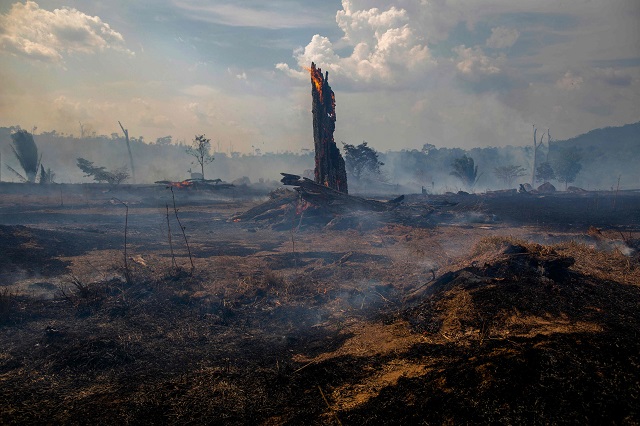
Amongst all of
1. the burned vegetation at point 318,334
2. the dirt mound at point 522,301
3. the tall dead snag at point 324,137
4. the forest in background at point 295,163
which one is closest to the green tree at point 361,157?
the forest in background at point 295,163

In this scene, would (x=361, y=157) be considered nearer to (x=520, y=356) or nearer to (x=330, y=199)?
(x=330, y=199)

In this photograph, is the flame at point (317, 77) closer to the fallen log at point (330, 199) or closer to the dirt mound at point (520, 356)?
the fallen log at point (330, 199)

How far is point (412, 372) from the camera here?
462 centimetres

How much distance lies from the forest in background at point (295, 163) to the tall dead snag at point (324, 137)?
32.1 meters

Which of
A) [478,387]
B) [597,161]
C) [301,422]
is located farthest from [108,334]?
[597,161]

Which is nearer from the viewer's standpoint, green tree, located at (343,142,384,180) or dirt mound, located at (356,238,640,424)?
dirt mound, located at (356,238,640,424)

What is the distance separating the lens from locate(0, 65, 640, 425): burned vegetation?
372 centimetres

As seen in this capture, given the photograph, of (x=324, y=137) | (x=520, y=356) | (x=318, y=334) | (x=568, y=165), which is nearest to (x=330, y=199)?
(x=324, y=137)

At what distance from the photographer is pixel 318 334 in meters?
7.05

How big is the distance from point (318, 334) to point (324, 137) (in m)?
19.4

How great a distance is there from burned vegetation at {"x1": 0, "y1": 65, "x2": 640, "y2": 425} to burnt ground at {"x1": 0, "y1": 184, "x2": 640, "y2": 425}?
3cm

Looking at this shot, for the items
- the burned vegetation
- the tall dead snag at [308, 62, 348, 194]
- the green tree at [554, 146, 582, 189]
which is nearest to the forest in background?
the green tree at [554, 146, 582, 189]

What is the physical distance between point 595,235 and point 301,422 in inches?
693

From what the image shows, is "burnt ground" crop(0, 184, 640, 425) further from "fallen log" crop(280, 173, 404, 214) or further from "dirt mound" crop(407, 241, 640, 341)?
"fallen log" crop(280, 173, 404, 214)
